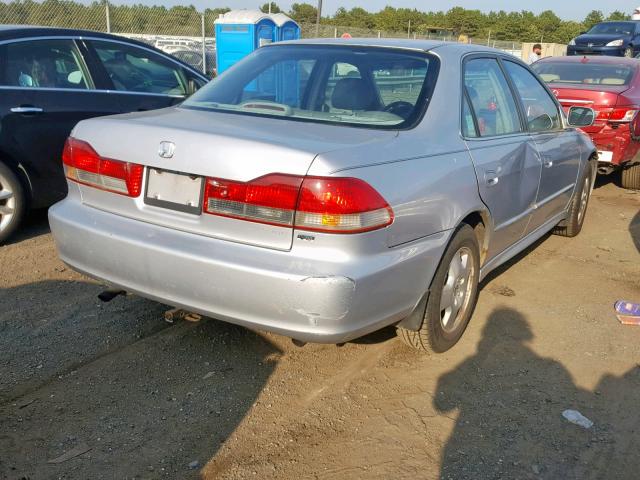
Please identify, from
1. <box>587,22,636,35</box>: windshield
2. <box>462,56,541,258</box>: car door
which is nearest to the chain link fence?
<box>462,56,541,258</box>: car door

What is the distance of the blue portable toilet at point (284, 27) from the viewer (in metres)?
13.1

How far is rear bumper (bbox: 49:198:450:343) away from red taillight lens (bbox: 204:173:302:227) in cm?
13

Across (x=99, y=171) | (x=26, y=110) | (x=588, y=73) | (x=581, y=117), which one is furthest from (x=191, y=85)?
(x=588, y=73)

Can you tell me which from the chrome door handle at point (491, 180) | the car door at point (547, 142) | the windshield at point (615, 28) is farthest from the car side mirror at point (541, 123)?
the windshield at point (615, 28)

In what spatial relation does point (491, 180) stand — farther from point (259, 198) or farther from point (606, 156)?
point (606, 156)

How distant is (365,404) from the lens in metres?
3.10

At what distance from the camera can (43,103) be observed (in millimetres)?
5180

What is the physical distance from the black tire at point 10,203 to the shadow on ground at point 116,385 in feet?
3.48

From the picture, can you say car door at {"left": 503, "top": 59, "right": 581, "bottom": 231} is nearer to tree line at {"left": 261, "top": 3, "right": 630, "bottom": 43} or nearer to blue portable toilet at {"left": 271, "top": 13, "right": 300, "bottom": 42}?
blue portable toilet at {"left": 271, "top": 13, "right": 300, "bottom": 42}

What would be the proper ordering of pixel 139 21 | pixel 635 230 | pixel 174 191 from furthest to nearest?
pixel 139 21
pixel 635 230
pixel 174 191

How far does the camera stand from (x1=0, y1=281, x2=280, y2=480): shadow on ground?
264 centimetres

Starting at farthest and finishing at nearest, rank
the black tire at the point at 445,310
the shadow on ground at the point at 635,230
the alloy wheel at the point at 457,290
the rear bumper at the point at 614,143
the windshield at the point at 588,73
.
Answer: the windshield at the point at 588,73, the rear bumper at the point at 614,143, the shadow on ground at the point at 635,230, the alloy wheel at the point at 457,290, the black tire at the point at 445,310

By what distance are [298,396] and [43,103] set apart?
3.51m

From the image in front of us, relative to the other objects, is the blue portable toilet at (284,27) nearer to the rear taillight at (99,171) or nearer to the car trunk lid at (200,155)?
the rear taillight at (99,171)
